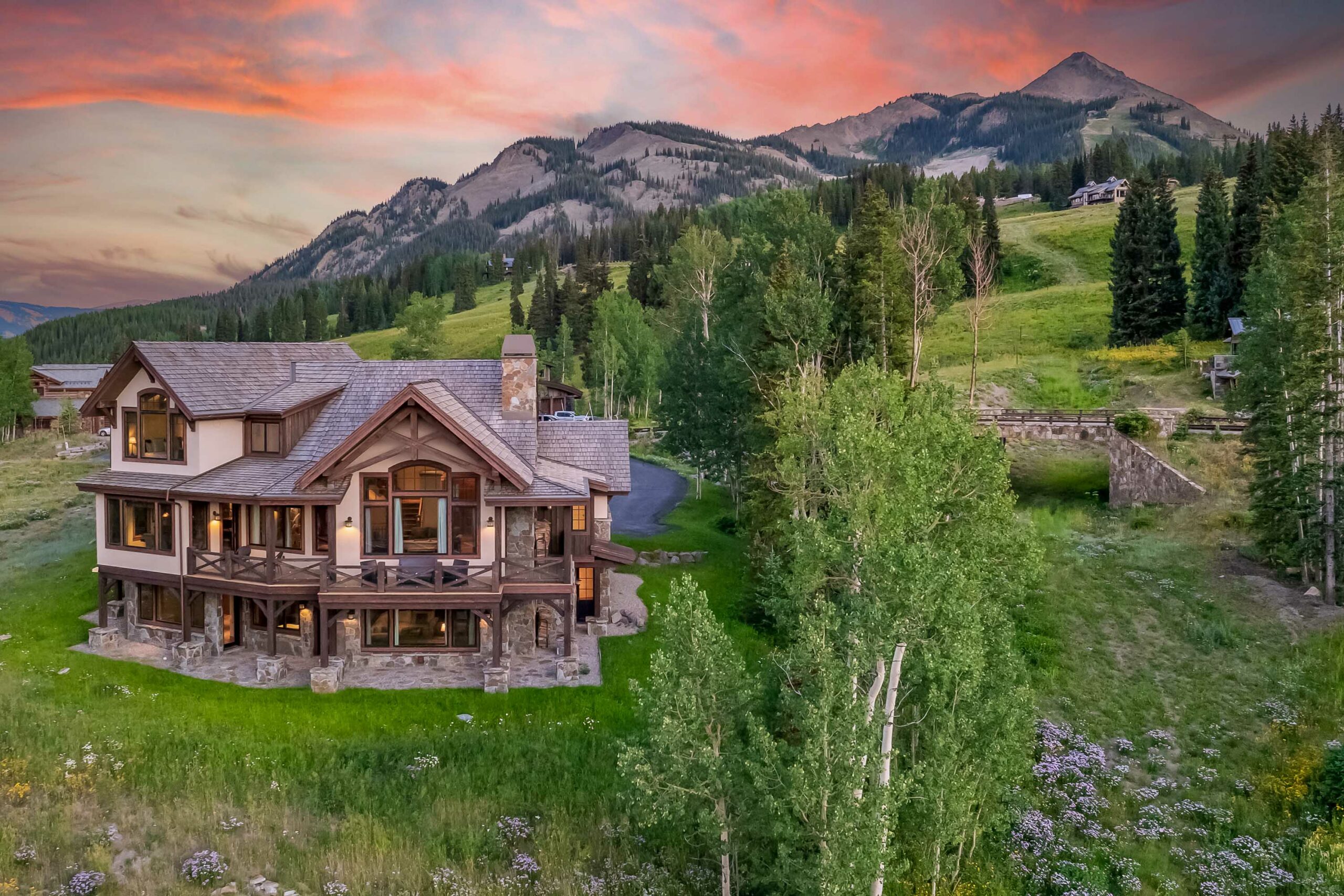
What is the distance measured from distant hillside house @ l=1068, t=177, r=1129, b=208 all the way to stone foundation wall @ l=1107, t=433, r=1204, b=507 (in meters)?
91.4

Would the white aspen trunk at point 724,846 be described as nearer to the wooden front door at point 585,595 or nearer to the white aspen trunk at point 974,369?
the wooden front door at point 585,595

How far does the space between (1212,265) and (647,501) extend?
4801cm

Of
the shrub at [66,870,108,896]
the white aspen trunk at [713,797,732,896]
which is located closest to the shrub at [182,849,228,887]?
the shrub at [66,870,108,896]

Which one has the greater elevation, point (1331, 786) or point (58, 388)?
point (58, 388)

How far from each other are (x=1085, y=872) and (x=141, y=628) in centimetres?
2613

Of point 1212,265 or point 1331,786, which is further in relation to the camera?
point 1212,265

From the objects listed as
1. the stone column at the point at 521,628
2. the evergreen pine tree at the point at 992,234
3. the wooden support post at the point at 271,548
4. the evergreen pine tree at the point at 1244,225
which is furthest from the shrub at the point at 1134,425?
the evergreen pine tree at the point at 992,234

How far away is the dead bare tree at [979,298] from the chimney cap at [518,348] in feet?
79.4

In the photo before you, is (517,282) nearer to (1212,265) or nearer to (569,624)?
(1212,265)

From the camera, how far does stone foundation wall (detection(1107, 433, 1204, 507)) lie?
33125 mm

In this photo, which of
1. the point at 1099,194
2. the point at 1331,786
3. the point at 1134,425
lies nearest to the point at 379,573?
the point at 1331,786

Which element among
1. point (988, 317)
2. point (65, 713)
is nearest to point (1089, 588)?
point (65, 713)

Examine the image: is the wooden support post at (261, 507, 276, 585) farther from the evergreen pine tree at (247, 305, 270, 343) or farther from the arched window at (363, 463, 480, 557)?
the evergreen pine tree at (247, 305, 270, 343)

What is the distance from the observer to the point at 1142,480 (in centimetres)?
3459
